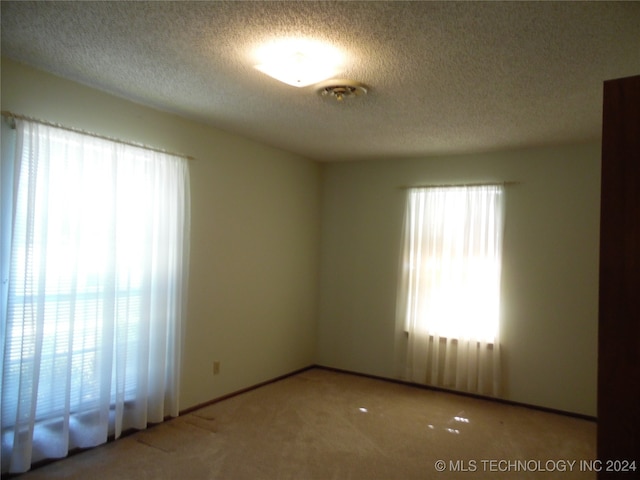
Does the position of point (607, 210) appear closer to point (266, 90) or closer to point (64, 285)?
point (266, 90)

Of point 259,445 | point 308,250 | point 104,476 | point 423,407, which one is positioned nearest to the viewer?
point 104,476

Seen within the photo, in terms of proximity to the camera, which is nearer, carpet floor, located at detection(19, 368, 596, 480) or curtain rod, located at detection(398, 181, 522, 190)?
carpet floor, located at detection(19, 368, 596, 480)

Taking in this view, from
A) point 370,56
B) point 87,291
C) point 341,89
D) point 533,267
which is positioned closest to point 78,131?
point 87,291

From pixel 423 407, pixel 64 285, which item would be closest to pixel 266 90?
pixel 64 285

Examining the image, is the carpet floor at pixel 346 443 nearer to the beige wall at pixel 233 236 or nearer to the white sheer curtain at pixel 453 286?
the white sheer curtain at pixel 453 286

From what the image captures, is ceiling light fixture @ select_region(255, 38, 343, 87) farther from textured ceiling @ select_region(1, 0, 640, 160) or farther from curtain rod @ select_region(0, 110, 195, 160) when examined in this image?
curtain rod @ select_region(0, 110, 195, 160)

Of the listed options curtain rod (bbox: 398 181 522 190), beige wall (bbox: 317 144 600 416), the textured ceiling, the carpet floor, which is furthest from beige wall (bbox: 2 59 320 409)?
curtain rod (bbox: 398 181 522 190)

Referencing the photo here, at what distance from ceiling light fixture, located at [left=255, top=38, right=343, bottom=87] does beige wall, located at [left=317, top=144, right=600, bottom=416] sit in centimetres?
255

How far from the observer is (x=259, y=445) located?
321 cm

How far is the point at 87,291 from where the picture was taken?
9.80 ft

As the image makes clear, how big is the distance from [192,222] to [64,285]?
1196 millimetres

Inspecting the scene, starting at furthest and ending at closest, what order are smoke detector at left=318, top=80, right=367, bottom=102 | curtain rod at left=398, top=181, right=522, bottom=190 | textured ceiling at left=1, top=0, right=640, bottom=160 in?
curtain rod at left=398, top=181, right=522, bottom=190, smoke detector at left=318, top=80, right=367, bottom=102, textured ceiling at left=1, top=0, right=640, bottom=160

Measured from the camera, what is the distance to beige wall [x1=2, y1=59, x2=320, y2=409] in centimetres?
312

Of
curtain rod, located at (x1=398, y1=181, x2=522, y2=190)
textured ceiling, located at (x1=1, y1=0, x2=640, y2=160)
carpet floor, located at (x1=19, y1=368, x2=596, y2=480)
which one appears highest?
textured ceiling, located at (x1=1, y1=0, x2=640, y2=160)
